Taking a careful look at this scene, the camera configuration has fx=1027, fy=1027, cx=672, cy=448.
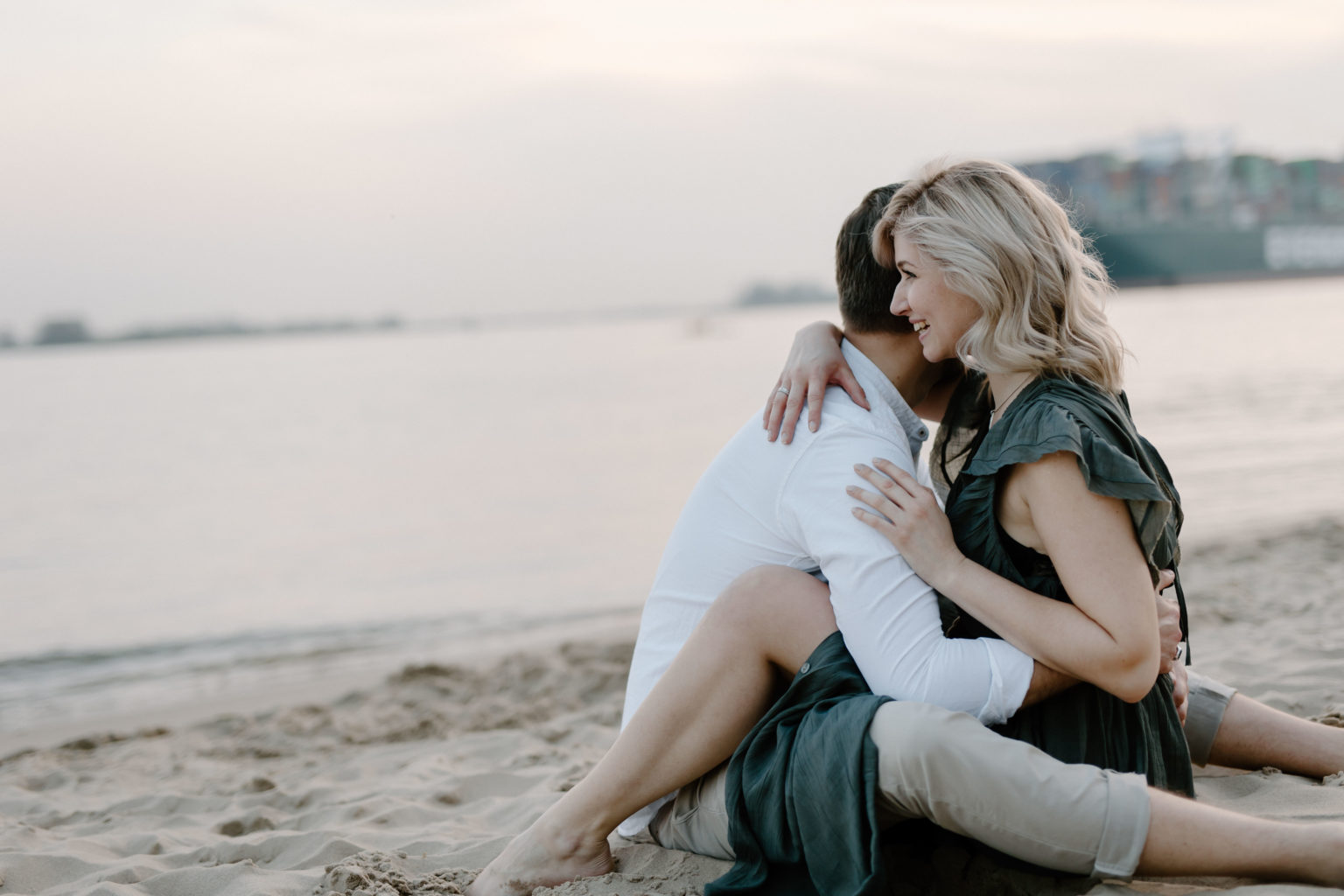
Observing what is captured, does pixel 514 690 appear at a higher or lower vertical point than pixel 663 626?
lower

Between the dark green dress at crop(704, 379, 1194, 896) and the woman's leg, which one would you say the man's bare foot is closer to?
the woman's leg

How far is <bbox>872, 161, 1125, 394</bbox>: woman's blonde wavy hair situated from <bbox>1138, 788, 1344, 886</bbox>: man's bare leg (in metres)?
0.77

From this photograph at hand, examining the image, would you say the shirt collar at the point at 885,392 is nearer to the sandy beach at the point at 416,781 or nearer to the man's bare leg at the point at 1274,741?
the sandy beach at the point at 416,781

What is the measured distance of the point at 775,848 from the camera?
1835 mm

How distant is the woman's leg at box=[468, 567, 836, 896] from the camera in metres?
1.90

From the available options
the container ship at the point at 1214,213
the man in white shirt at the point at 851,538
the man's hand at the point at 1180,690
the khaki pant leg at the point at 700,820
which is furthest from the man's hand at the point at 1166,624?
the container ship at the point at 1214,213

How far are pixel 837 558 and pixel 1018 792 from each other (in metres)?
0.48

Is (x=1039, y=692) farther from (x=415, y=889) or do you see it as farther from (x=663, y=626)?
(x=415, y=889)

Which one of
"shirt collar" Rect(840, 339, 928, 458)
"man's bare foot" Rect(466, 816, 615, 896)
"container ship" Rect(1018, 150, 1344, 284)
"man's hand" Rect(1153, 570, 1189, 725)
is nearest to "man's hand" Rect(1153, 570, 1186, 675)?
"man's hand" Rect(1153, 570, 1189, 725)

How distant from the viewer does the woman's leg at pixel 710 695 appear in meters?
1.90

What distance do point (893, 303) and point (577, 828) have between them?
4.00 feet

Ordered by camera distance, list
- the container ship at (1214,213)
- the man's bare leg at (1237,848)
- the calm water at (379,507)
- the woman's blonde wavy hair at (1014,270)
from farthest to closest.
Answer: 1. the container ship at (1214,213)
2. the calm water at (379,507)
3. the woman's blonde wavy hair at (1014,270)
4. the man's bare leg at (1237,848)

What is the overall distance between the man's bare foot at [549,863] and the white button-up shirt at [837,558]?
17cm

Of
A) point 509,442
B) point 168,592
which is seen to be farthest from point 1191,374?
point 168,592
